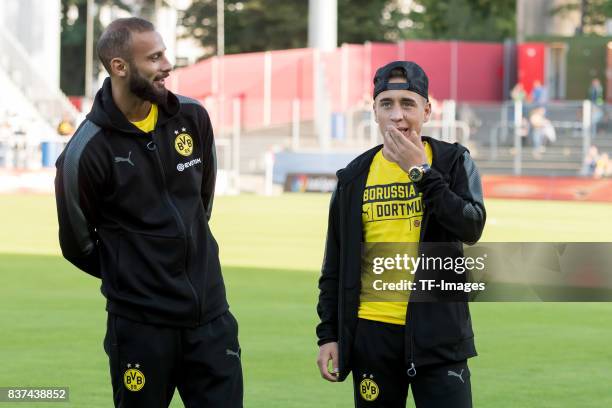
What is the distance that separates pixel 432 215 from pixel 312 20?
1961 inches

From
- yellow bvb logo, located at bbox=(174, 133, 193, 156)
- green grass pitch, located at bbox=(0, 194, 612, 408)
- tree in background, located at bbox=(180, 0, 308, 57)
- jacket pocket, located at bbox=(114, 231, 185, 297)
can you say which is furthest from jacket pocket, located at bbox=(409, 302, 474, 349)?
tree in background, located at bbox=(180, 0, 308, 57)

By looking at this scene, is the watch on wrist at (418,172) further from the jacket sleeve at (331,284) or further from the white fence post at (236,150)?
the white fence post at (236,150)

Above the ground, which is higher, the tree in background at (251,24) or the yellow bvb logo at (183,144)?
the tree in background at (251,24)

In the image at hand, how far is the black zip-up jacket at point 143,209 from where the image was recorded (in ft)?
17.4

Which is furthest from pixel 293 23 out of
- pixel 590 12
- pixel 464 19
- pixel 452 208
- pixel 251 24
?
pixel 452 208

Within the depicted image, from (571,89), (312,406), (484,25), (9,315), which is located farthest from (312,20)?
(312,406)

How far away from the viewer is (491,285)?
511 centimetres

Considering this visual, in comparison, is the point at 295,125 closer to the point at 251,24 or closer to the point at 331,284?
the point at 251,24

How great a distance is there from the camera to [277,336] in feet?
40.0

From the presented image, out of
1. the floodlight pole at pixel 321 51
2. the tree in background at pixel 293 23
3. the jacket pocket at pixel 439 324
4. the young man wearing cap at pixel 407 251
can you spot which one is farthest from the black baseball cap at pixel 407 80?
the tree in background at pixel 293 23

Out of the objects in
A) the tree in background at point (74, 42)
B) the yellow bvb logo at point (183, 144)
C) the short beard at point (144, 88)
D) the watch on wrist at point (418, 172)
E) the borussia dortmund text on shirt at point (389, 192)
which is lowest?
the borussia dortmund text on shirt at point (389, 192)

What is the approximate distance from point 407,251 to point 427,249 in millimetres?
82

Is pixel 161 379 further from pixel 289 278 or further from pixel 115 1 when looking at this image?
pixel 115 1

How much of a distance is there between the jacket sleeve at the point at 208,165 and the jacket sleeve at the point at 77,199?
475 millimetres
